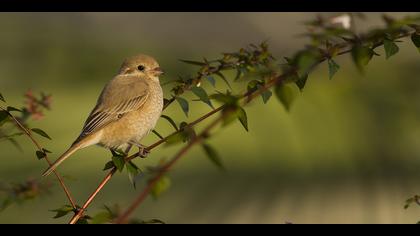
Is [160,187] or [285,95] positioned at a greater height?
[285,95]

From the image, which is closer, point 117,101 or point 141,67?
point 117,101

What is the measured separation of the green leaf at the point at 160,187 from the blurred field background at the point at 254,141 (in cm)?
513

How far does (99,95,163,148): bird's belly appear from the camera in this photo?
12.9 feet

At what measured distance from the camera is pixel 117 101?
4008 mm

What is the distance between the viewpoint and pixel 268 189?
24.1 feet

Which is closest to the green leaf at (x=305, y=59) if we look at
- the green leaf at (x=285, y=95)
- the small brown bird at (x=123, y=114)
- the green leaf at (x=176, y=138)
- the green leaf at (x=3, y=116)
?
the green leaf at (x=285, y=95)

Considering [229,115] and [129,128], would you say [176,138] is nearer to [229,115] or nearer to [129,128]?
[229,115]

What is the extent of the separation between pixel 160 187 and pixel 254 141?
658cm

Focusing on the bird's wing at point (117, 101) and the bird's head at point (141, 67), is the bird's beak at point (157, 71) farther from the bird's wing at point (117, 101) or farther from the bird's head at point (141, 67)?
the bird's wing at point (117, 101)

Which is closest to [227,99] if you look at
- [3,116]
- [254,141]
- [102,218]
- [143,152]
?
[102,218]

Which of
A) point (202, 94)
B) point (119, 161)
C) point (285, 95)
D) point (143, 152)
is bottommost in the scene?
point (285, 95)

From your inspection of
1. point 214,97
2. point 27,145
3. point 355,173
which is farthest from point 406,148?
point 214,97

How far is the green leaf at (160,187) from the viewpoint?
1.22 m

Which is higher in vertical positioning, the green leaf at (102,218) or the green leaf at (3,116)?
the green leaf at (3,116)
